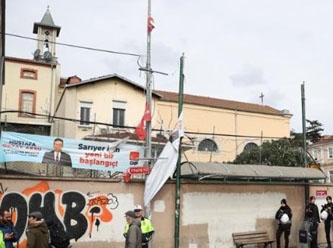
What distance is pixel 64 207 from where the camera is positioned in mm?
10750

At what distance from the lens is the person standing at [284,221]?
13531 millimetres

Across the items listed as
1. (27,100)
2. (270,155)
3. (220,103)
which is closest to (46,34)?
(27,100)

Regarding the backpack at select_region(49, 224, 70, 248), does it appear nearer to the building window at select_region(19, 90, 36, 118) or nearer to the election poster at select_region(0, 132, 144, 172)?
the election poster at select_region(0, 132, 144, 172)

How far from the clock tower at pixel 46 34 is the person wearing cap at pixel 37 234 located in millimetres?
38820

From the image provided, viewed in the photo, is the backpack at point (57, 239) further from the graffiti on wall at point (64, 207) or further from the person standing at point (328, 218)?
the person standing at point (328, 218)

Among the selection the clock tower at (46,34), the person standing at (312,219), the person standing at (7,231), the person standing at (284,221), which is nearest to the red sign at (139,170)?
the person standing at (7,231)

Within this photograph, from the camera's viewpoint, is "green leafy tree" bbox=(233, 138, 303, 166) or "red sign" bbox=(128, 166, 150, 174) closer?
"red sign" bbox=(128, 166, 150, 174)

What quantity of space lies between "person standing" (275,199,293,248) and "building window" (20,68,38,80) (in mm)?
32104

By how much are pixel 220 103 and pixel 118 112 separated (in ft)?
59.0

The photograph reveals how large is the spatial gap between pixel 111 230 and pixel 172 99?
120 ft

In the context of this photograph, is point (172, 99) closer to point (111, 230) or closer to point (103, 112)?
point (103, 112)

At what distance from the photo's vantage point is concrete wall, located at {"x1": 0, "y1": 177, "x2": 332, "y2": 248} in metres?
10.4

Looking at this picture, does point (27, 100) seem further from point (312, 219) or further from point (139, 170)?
point (312, 219)

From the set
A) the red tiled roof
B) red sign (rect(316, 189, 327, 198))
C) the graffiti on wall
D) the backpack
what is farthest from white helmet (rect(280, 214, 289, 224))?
the red tiled roof
